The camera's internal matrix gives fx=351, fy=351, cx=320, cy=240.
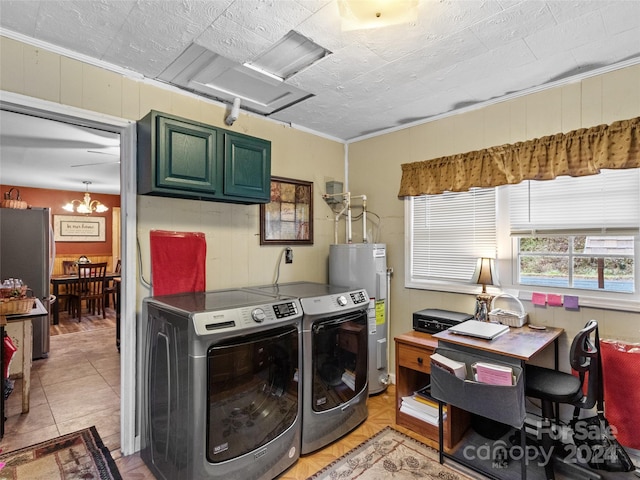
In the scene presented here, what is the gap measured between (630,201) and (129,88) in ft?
10.7

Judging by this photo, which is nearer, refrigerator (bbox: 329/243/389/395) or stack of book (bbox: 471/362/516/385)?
stack of book (bbox: 471/362/516/385)

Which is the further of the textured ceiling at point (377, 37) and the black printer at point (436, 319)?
the black printer at point (436, 319)

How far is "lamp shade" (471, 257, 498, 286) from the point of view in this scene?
101 inches

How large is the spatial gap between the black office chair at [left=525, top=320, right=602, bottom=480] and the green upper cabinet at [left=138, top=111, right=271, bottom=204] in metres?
2.13

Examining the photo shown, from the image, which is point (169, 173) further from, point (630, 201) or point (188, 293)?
point (630, 201)

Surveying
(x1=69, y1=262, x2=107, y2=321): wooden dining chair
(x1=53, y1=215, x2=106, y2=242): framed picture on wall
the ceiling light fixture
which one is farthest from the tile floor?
(x1=53, y1=215, x2=106, y2=242): framed picture on wall

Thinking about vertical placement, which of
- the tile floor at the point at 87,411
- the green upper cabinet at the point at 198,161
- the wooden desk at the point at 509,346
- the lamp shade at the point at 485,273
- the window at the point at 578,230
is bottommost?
the tile floor at the point at 87,411

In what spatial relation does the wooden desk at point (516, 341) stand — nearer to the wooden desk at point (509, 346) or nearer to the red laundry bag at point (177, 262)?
the wooden desk at point (509, 346)

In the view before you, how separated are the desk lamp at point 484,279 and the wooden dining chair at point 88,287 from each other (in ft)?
19.7

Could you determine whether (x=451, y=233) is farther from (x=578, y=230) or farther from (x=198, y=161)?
(x=198, y=161)

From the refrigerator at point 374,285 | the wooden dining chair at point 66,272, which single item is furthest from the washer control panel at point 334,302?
the wooden dining chair at point 66,272

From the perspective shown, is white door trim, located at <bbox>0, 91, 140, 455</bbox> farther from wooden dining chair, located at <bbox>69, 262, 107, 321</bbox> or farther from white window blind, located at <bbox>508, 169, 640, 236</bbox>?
wooden dining chair, located at <bbox>69, 262, 107, 321</bbox>

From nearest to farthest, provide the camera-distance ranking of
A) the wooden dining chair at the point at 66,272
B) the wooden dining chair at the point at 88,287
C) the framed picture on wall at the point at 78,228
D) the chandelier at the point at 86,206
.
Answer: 1. the wooden dining chair at the point at 88,287
2. the chandelier at the point at 86,206
3. the wooden dining chair at the point at 66,272
4. the framed picture on wall at the point at 78,228

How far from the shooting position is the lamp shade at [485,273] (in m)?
2.55
